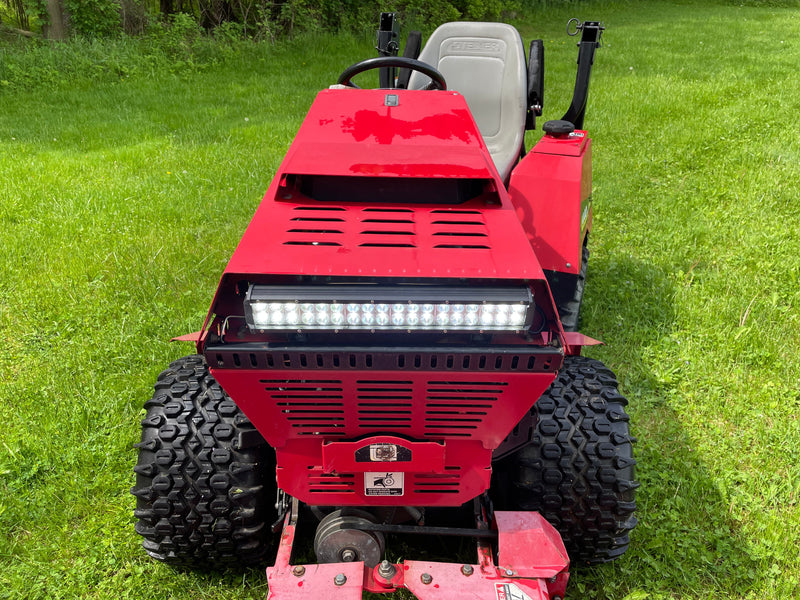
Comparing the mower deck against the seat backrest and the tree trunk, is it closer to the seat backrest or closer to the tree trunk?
the seat backrest

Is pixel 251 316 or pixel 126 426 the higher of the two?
pixel 251 316

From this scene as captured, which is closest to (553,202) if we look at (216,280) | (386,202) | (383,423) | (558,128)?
(558,128)

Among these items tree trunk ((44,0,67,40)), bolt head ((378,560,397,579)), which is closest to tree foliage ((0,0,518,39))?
tree trunk ((44,0,67,40))

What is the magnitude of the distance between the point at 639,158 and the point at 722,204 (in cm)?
118

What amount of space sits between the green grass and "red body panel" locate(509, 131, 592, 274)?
775mm

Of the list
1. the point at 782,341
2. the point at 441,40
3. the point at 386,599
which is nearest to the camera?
the point at 386,599

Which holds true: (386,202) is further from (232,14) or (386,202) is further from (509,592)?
(232,14)

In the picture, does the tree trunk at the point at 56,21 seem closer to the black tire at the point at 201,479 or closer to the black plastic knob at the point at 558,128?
Result: the black plastic knob at the point at 558,128

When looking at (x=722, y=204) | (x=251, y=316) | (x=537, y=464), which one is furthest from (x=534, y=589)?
(x=722, y=204)

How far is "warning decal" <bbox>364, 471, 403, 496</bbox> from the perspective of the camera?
1619 mm

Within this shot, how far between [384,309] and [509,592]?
780 mm

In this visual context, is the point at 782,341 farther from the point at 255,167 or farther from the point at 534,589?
the point at 255,167

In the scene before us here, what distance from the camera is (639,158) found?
5676 millimetres

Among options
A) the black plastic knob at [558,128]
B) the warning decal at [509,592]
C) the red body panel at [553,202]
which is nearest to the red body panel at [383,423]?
the warning decal at [509,592]
